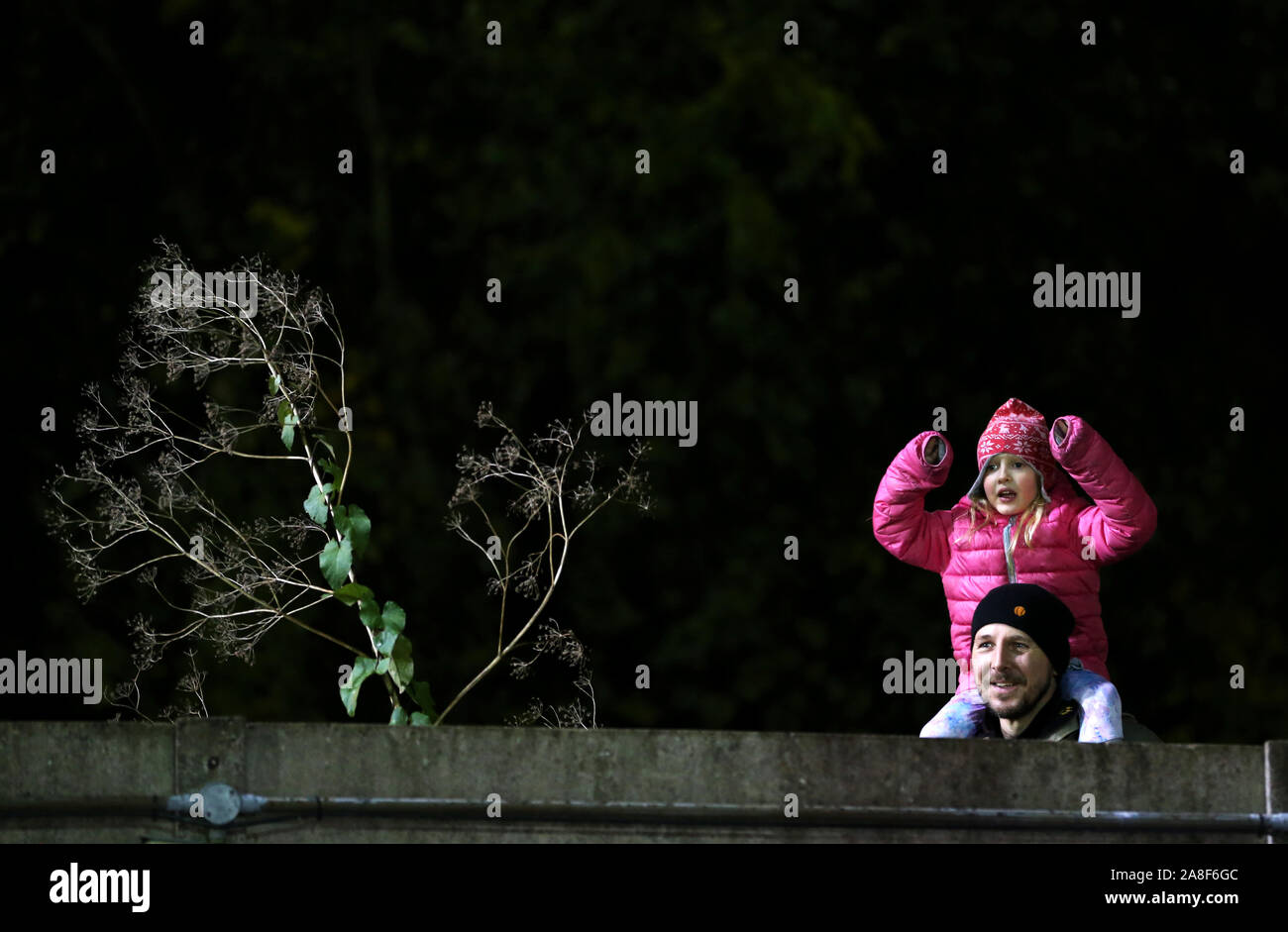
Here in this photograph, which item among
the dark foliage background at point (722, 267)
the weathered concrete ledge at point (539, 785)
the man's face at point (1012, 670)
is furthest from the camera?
the dark foliage background at point (722, 267)

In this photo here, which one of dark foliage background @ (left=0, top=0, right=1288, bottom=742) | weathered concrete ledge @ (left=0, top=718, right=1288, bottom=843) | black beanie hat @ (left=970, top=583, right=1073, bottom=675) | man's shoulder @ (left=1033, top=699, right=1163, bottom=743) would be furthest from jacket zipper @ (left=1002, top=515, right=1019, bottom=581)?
dark foliage background @ (left=0, top=0, right=1288, bottom=742)

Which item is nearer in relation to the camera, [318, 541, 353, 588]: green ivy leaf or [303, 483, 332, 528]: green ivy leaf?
[318, 541, 353, 588]: green ivy leaf

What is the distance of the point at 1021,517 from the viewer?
8.75 meters

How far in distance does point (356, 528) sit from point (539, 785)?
1.93m

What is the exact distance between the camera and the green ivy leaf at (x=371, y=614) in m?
8.73

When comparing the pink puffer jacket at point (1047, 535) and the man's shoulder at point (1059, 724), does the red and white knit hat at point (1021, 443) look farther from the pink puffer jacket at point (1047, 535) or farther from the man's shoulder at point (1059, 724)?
the man's shoulder at point (1059, 724)

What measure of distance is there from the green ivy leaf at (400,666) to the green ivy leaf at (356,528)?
0.38 m

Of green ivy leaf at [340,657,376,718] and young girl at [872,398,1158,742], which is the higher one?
young girl at [872,398,1158,742]

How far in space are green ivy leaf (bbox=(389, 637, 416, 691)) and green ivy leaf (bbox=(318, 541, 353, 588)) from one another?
309mm

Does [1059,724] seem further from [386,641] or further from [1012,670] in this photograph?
[386,641]

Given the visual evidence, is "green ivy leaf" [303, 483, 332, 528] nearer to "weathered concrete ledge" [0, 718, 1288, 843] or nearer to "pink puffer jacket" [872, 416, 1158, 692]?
"weathered concrete ledge" [0, 718, 1288, 843]

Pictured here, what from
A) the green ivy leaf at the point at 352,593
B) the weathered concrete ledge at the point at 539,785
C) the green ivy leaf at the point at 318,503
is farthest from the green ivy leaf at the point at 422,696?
the weathered concrete ledge at the point at 539,785

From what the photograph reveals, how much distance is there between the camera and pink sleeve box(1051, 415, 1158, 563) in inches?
329

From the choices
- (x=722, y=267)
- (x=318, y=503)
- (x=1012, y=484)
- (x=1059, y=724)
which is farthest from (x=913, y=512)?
(x=722, y=267)
